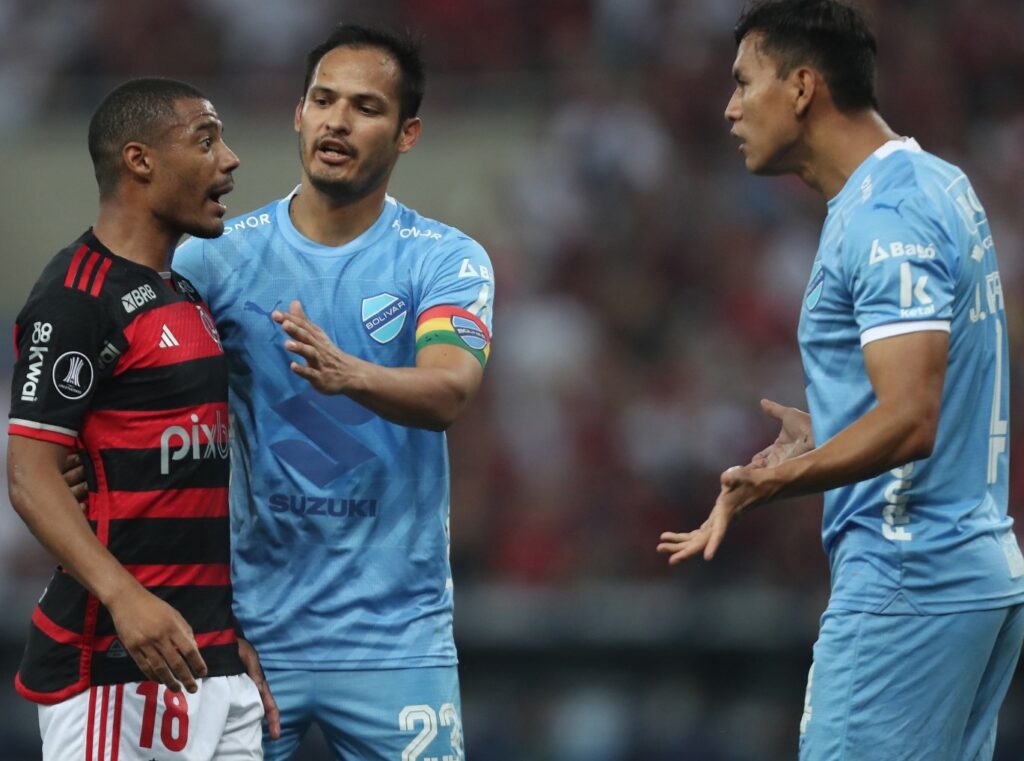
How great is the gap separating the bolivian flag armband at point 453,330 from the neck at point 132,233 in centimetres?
73

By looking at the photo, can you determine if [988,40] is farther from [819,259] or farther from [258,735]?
[258,735]

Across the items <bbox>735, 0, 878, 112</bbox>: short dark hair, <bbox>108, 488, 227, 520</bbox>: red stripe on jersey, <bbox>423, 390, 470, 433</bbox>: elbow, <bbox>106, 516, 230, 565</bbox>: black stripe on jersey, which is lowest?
<bbox>106, 516, 230, 565</bbox>: black stripe on jersey

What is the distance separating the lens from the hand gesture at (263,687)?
447 centimetres

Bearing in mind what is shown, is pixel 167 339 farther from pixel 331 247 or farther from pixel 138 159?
pixel 331 247

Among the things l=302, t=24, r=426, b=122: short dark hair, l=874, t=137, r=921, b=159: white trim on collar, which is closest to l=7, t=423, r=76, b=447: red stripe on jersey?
l=302, t=24, r=426, b=122: short dark hair

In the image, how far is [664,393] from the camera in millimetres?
10500

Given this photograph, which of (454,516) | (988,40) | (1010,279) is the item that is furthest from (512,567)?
(988,40)

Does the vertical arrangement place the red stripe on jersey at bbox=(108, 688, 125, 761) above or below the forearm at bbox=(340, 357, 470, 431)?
below

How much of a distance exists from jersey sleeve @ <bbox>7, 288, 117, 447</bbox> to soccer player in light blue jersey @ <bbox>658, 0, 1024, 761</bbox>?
4.85 ft

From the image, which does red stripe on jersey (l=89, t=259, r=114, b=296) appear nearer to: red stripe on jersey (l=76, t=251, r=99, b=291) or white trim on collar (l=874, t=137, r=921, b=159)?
red stripe on jersey (l=76, t=251, r=99, b=291)

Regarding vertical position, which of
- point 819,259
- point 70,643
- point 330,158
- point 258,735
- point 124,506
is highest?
point 330,158

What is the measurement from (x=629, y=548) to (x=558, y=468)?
30.3 inches

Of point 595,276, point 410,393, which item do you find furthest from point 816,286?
point 595,276

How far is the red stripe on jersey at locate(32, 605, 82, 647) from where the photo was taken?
4074mm
